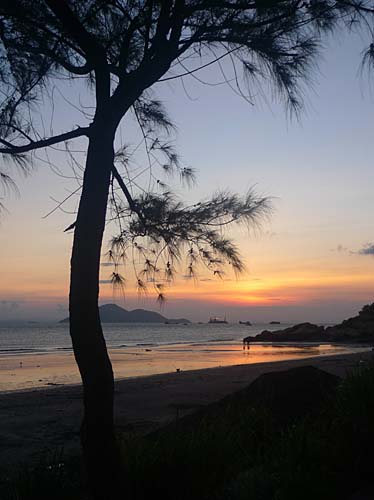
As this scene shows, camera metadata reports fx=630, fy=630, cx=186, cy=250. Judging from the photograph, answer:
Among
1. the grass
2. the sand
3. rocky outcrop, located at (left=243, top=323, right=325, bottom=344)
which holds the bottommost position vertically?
the sand

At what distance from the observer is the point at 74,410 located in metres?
11.2

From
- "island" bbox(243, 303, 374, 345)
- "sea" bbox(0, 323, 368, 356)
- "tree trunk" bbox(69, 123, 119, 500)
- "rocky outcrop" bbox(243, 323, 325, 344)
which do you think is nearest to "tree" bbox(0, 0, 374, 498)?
"tree trunk" bbox(69, 123, 119, 500)

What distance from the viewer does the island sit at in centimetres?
4719

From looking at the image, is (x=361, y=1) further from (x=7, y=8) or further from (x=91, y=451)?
(x=91, y=451)

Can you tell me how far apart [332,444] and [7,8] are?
12.2 feet

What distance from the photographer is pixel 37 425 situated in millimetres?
9586

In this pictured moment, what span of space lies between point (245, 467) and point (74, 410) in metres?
7.28

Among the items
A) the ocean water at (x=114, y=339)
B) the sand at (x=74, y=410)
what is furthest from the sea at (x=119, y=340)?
the sand at (x=74, y=410)

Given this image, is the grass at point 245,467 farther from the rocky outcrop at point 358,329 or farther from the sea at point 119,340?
the rocky outcrop at point 358,329

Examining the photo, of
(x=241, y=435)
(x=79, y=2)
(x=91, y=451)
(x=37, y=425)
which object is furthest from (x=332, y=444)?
(x=37, y=425)

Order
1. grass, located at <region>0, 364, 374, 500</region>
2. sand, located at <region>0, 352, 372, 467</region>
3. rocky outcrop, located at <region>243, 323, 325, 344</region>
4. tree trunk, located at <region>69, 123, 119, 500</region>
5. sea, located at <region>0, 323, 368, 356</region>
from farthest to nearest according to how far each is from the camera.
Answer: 1. rocky outcrop, located at <region>243, 323, 325, 344</region>
2. sea, located at <region>0, 323, 368, 356</region>
3. sand, located at <region>0, 352, 372, 467</region>
4. grass, located at <region>0, 364, 374, 500</region>
5. tree trunk, located at <region>69, 123, 119, 500</region>

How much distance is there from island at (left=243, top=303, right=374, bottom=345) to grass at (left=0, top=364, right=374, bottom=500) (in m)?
41.5

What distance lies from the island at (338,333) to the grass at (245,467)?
136 feet

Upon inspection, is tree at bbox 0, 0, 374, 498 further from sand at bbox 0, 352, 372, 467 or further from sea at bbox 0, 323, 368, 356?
sea at bbox 0, 323, 368, 356
